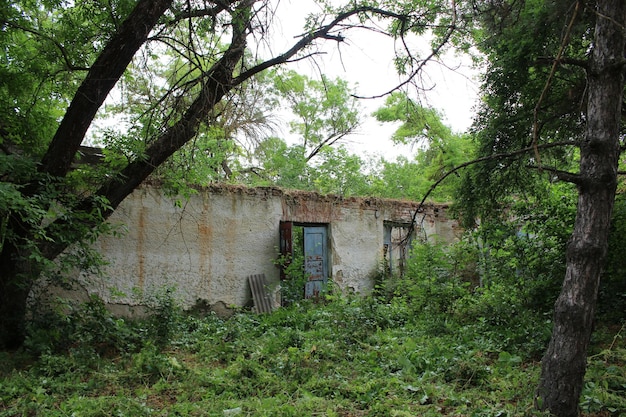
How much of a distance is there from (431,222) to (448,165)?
4.23 m

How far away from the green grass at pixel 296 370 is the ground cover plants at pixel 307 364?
1 centimetres

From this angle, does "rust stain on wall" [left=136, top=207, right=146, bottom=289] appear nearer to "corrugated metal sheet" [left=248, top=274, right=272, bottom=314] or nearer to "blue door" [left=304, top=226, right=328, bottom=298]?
"corrugated metal sheet" [left=248, top=274, right=272, bottom=314]

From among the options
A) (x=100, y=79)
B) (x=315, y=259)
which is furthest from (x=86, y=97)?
(x=315, y=259)

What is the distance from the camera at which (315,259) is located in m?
10.2

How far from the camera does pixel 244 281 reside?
359 inches

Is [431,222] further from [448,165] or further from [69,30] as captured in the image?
[69,30]

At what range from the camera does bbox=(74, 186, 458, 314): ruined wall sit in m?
7.83

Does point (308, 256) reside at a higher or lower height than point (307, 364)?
higher

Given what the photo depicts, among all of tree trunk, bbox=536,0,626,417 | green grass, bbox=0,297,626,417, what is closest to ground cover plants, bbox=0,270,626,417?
green grass, bbox=0,297,626,417

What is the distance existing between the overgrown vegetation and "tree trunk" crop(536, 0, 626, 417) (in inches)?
12.6

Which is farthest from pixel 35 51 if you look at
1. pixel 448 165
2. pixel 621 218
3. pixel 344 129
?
pixel 344 129

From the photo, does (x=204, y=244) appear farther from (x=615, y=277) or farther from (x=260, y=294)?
(x=615, y=277)

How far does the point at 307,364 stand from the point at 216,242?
4.00m

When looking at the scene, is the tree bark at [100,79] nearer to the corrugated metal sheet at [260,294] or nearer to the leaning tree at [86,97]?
the leaning tree at [86,97]
